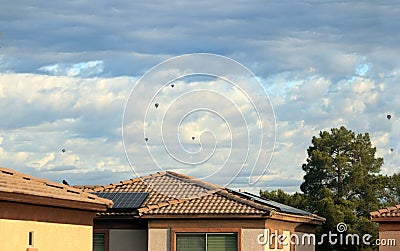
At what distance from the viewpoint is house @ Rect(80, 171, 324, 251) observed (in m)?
32.1

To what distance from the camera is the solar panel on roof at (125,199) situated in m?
33.1

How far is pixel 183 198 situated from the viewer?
1320 inches

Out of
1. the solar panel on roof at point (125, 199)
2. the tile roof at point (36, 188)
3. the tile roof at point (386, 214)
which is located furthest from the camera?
the solar panel on roof at point (125, 199)

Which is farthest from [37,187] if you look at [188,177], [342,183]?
[342,183]

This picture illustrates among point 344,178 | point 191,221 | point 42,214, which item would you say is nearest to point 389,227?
point 191,221

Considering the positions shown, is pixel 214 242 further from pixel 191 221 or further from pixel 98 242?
pixel 98 242

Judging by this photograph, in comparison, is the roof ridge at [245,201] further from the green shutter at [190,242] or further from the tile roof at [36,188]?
the tile roof at [36,188]

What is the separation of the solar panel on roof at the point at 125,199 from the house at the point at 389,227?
29.6 feet

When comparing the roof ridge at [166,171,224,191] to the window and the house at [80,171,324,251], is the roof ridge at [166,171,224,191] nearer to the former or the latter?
the house at [80,171,324,251]

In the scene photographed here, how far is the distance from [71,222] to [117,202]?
12265mm

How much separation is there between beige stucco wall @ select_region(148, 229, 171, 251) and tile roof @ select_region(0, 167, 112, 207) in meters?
10.1

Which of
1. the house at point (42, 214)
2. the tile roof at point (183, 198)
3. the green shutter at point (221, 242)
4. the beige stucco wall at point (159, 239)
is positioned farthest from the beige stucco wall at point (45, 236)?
the green shutter at point (221, 242)

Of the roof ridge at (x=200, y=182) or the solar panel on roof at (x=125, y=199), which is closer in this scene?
the solar panel on roof at (x=125, y=199)

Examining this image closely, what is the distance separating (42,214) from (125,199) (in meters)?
14.2
